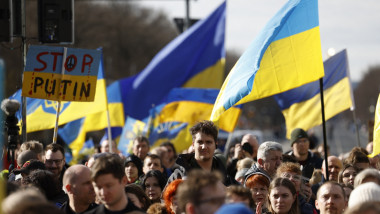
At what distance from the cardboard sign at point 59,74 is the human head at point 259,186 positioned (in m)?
3.66

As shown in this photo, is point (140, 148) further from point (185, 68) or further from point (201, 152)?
point (201, 152)

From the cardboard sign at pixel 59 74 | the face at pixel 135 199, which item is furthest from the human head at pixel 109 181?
the cardboard sign at pixel 59 74

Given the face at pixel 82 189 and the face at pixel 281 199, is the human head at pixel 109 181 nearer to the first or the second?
the face at pixel 82 189

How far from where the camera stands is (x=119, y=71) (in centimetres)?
7225

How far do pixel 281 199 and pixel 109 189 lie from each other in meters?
Answer: 1.91

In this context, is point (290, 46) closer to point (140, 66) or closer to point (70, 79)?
point (70, 79)

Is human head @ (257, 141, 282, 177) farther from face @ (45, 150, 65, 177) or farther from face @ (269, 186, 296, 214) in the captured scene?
face @ (45, 150, 65, 177)

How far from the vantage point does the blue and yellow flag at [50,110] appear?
1219 cm

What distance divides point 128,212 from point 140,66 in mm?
71196

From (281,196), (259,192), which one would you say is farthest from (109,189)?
(259,192)

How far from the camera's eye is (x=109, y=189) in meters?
5.59

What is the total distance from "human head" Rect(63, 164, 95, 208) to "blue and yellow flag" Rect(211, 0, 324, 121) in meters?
2.01

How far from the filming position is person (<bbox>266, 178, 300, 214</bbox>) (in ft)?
22.7

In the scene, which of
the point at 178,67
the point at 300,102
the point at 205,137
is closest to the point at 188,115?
the point at 178,67
